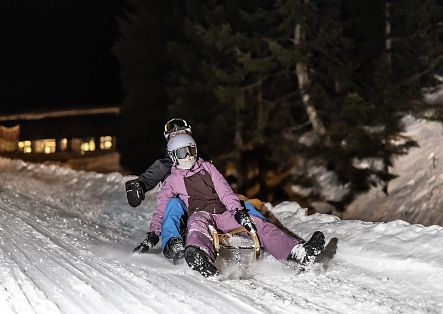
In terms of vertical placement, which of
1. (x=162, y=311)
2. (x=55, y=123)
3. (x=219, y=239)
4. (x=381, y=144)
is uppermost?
(x=55, y=123)

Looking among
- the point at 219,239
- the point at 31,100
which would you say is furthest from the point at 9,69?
the point at 219,239

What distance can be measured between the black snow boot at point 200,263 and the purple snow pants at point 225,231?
0.14 m

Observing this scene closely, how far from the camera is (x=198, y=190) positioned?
702 cm

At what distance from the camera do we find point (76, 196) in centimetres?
1351

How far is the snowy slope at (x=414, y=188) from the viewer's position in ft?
52.7

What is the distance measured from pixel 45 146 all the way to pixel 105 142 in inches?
167

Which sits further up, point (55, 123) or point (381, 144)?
point (55, 123)

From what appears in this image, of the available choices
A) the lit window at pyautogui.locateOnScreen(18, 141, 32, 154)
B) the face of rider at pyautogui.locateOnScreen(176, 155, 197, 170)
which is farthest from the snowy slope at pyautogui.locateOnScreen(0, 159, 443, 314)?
the lit window at pyautogui.locateOnScreen(18, 141, 32, 154)

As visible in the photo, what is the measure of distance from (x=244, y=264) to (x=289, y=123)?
563 inches

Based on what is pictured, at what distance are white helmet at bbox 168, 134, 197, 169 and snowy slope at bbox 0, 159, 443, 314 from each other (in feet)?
3.55

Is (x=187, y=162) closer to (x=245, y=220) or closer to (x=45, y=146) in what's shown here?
(x=245, y=220)

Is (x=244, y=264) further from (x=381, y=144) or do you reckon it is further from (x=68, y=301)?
(x=381, y=144)

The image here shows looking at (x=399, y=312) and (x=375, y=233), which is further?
(x=375, y=233)

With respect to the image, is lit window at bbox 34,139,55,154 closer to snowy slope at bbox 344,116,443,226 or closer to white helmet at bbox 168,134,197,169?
snowy slope at bbox 344,116,443,226
